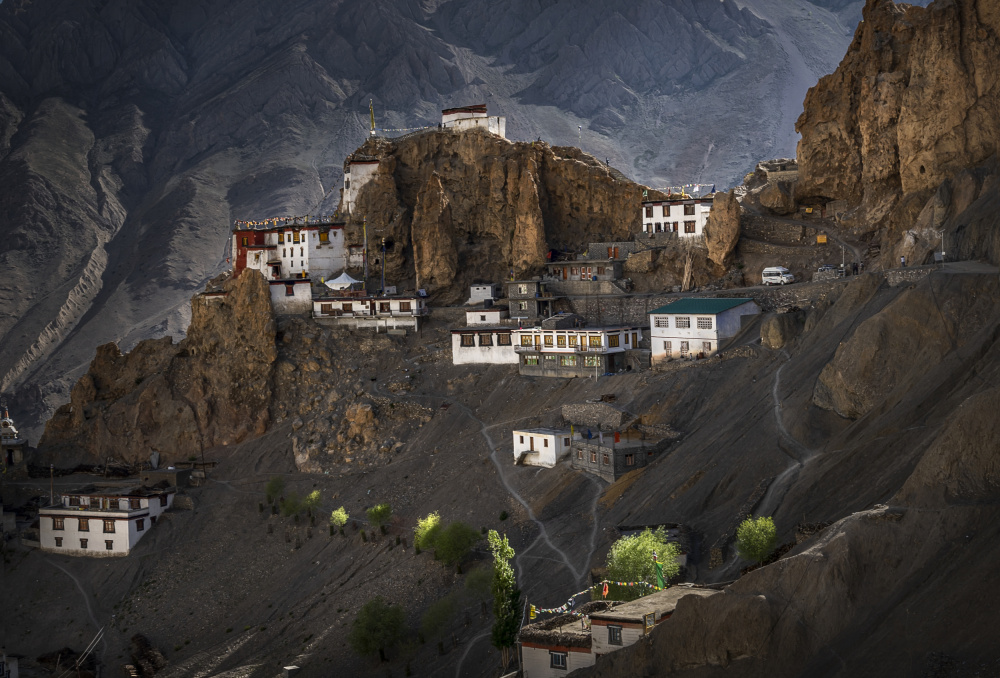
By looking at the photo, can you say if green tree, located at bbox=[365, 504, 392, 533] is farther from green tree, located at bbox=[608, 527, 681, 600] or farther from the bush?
green tree, located at bbox=[608, 527, 681, 600]

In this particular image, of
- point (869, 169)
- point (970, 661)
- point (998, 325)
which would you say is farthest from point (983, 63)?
point (970, 661)

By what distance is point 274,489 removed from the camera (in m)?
85.8

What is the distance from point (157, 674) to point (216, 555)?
12817 mm

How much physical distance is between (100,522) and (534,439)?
30.9 metres

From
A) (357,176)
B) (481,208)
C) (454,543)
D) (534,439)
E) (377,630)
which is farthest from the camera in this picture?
(357,176)

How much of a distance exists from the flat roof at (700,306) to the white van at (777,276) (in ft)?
11.8

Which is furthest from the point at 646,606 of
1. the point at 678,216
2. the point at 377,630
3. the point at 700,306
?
the point at 678,216

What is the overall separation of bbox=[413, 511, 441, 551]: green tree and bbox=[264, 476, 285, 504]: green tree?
16.5 meters

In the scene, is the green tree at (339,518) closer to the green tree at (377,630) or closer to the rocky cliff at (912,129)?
the green tree at (377,630)

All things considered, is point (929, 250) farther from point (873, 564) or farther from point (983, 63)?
point (873, 564)

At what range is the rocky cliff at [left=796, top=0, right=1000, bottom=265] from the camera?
73.2m

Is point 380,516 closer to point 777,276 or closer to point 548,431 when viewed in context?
point 548,431

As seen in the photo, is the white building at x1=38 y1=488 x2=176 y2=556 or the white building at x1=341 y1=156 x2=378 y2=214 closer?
the white building at x1=38 y1=488 x2=176 y2=556

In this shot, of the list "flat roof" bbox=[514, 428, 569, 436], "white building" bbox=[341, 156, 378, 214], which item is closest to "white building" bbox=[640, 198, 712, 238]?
"flat roof" bbox=[514, 428, 569, 436]
